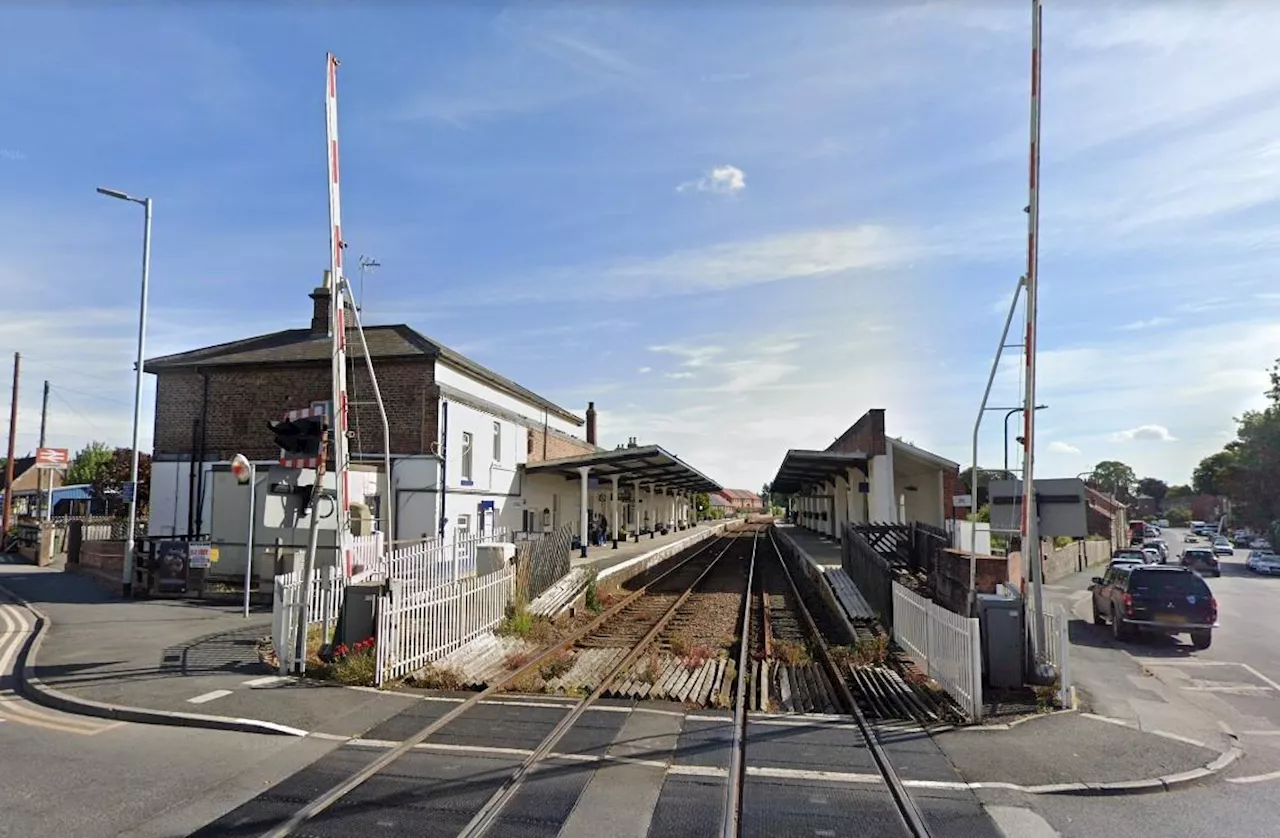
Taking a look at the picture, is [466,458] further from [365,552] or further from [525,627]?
[525,627]

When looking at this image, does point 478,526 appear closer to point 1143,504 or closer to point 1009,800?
point 1009,800

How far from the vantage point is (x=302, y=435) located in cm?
1090

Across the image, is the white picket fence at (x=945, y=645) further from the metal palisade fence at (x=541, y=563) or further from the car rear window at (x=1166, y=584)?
the metal palisade fence at (x=541, y=563)

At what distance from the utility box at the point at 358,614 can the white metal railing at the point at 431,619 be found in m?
0.36

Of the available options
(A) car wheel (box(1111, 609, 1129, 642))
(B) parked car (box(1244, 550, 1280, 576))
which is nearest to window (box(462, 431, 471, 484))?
(A) car wheel (box(1111, 609, 1129, 642))

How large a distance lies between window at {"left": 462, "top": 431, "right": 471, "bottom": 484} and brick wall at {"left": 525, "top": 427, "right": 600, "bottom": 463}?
19.9ft

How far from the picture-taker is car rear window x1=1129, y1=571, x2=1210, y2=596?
15.3m

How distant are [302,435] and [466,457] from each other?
16187 mm

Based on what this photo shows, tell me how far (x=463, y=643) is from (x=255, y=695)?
3573 mm

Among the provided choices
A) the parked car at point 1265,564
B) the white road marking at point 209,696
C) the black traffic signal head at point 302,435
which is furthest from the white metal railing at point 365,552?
the parked car at point 1265,564

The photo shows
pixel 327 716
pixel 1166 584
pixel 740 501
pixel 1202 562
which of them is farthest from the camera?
pixel 740 501

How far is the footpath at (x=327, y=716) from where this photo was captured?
6688 mm

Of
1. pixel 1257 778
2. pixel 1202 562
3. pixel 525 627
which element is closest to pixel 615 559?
pixel 525 627

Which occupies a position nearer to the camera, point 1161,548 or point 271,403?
point 271,403
